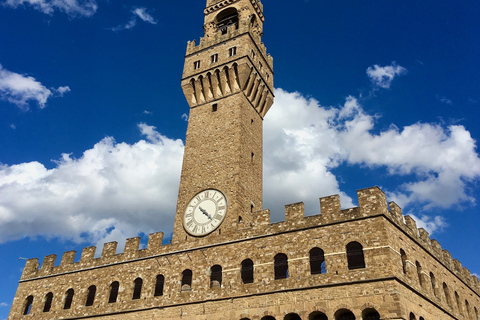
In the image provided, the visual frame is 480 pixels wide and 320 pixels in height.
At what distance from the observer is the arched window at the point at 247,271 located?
25555 mm

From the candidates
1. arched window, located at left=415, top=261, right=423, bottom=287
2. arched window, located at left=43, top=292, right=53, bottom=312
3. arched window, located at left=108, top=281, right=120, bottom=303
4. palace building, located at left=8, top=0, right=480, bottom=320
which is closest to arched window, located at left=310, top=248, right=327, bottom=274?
palace building, located at left=8, top=0, right=480, bottom=320

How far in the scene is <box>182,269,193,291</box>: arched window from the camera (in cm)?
2700

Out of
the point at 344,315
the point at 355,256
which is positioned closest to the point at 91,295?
the point at 344,315

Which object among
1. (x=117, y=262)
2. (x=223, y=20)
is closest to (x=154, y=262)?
(x=117, y=262)

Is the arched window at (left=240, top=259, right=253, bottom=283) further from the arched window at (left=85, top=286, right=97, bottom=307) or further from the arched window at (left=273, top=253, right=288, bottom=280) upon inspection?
the arched window at (left=85, top=286, right=97, bottom=307)

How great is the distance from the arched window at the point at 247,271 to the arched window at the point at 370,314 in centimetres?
690

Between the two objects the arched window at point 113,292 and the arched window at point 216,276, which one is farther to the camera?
the arched window at point 113,292

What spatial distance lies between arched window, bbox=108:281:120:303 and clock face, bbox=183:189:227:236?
20.3 ft

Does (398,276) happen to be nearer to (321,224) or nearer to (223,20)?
(321,224)

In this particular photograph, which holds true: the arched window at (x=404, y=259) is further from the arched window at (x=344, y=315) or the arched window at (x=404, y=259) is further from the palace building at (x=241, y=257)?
the arched window at (x=344, y=315)

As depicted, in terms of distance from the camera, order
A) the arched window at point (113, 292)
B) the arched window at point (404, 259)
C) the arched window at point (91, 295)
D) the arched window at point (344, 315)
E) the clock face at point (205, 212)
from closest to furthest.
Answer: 1. the arched window at point (344, 315)
2. the arched window at point (404, 259)
3. the clock face at point (205, 212)
4. the arched window at point (113, 292)
5. the arched window at point (91, 295)

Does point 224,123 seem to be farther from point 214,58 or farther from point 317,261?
point 317,261

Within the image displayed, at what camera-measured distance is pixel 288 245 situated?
24844 mm

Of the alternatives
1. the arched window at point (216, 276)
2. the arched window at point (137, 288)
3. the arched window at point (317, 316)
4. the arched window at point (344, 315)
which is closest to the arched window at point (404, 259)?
the arched window at point (344, 315)
